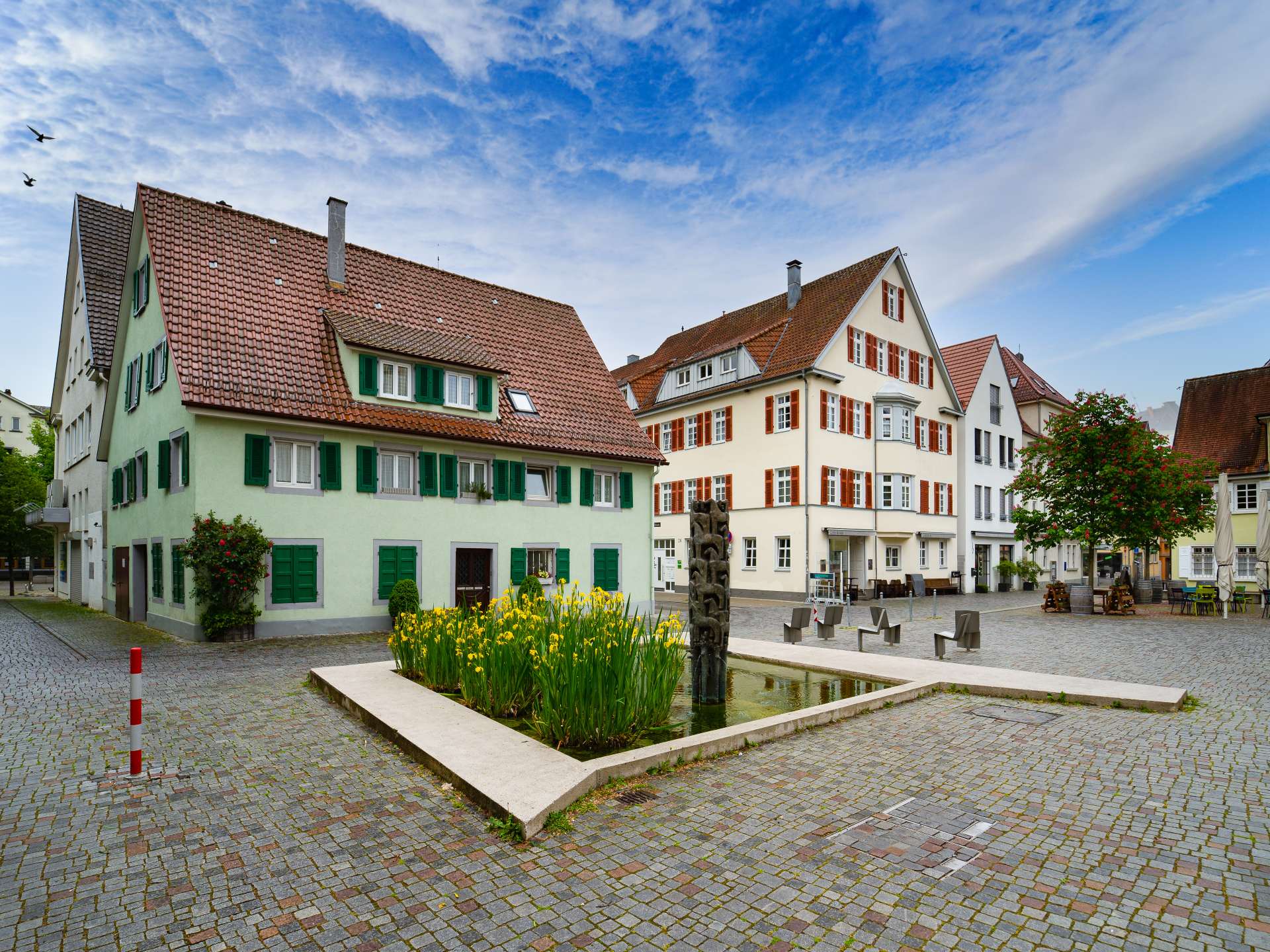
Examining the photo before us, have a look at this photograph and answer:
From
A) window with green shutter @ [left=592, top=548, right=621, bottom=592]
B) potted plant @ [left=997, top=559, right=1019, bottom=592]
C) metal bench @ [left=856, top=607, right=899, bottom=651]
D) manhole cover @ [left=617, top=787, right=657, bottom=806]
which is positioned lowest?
potted plant @ [left=997, top=559, right=1019, bottom=592]

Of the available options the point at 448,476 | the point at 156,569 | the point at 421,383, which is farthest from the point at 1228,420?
the point at 156,569

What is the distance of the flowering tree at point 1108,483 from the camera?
2459 centimetres

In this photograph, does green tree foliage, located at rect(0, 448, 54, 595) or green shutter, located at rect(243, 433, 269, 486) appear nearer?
green shutter, located at rect(243, 433, 269, 486)

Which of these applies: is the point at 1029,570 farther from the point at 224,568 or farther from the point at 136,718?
the point at 136,718

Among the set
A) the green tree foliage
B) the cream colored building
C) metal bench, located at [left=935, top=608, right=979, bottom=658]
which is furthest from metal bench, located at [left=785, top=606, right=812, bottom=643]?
the green tree foliage

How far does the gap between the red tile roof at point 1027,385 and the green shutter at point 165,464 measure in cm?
4526

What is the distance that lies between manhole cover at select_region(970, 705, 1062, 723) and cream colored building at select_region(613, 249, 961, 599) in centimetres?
2060

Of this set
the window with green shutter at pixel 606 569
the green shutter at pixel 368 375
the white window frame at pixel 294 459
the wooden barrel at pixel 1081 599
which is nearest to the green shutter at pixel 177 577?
the white window frame at pixel 294 459

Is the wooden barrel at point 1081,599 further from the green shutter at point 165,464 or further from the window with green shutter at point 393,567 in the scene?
the green shutter at point 165,464

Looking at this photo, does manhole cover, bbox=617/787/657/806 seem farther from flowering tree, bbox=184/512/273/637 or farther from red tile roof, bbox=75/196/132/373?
red tile roof, bbox=75/196/132/373

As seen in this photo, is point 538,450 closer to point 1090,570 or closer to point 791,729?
point 791,729

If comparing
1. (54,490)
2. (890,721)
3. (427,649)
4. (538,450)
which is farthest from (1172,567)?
(54,490)

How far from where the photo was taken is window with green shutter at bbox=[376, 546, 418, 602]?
18.7 metres

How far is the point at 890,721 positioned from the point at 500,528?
1420 cm
